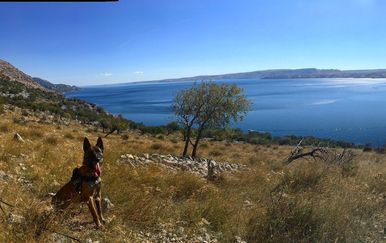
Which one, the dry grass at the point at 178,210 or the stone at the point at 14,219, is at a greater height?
the stone at the point at 14,219

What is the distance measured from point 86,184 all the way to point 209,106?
20751mm

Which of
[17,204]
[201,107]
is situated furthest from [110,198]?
[201,107]

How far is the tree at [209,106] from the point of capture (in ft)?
82.2

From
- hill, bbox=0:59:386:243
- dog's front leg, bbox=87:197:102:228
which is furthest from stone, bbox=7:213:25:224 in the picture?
dog's front leg, bbox=87:197:102:228

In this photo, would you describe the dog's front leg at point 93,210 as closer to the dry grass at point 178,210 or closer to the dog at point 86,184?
the dog at point 86,184

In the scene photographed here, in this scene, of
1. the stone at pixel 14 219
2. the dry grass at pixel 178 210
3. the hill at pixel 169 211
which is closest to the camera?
the stone at pixel 14 219

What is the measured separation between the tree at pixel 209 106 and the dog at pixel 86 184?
20029 mm

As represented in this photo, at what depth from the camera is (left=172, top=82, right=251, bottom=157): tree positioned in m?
25.1

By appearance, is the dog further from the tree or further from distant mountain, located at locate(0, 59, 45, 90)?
distant mountain, located at locate(0, 59, 45, 90)

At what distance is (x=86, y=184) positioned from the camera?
4566 mm

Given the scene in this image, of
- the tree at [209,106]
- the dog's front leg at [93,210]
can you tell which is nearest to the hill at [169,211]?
the dog's front leg at [93,210]

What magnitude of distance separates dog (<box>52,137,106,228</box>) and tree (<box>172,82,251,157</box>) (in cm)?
2003

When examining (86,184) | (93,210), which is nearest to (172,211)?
(93,210)

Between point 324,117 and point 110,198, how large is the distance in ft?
297
